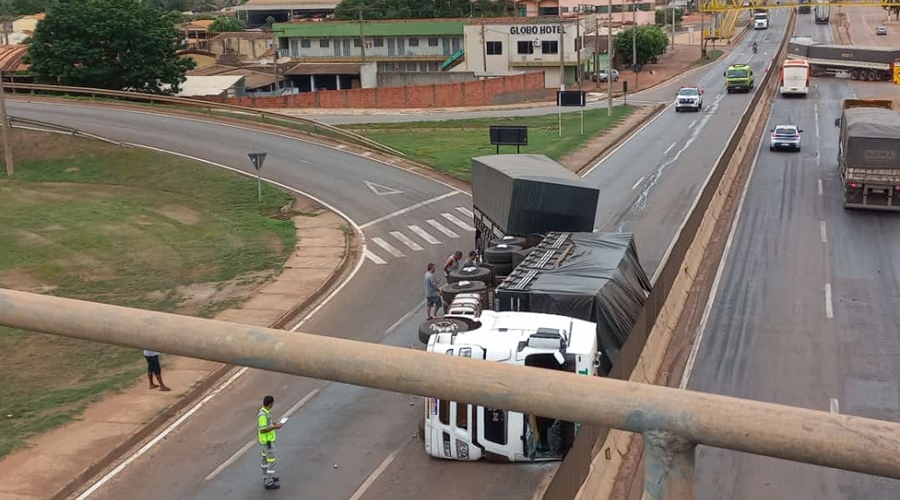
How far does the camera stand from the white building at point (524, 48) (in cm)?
9906

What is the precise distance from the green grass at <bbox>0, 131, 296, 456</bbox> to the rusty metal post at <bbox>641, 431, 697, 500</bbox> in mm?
18903

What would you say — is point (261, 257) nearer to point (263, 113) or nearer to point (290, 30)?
point (263, 113)


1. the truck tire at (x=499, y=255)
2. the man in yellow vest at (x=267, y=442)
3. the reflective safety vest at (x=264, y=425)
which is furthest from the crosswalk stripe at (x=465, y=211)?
the reflective safety vest at (x=264, y=425)

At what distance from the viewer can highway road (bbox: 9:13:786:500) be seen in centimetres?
1783

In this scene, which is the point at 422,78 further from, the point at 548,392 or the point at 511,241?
the point at 548,392

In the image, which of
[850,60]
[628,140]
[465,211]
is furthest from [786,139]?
[850,60]

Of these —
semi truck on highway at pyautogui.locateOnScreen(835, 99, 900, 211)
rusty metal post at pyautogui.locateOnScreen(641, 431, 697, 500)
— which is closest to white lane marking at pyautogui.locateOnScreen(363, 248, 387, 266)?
semi truck on highway at pyautogui.locateOnScreen(835, 99, 900, 211)

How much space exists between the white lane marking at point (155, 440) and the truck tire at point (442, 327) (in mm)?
3543

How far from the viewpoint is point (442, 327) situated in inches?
754

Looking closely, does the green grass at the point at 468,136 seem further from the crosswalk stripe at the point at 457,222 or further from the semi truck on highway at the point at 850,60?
the semi truck on highway at the point at 850,60

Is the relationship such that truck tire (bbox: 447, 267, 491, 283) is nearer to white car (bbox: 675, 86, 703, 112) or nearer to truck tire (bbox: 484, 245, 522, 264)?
truck tire (bbox: 484, 245, 522, 264)

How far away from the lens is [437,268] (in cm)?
3359

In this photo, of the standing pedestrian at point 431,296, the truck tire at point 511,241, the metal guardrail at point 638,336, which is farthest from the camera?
the truck tire at point 511,241

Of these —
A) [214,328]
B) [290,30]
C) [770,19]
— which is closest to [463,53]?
[290,30]
